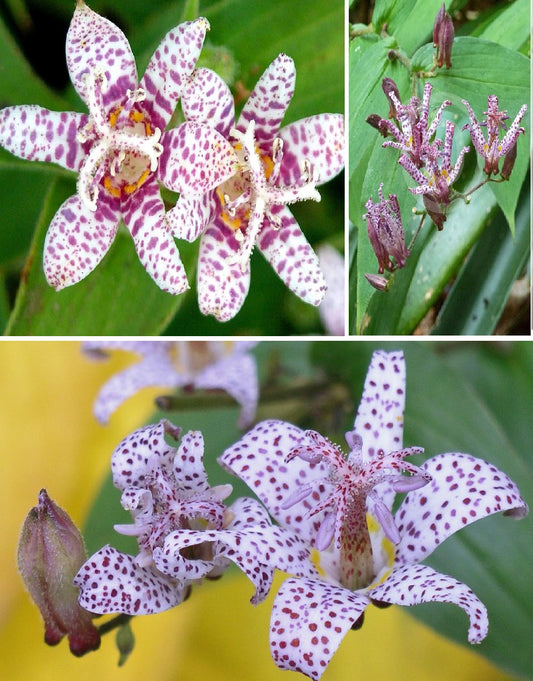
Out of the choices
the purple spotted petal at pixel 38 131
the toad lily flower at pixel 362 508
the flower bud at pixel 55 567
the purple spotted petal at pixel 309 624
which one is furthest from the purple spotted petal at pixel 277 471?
the purple spotted petal at pixel 38 131

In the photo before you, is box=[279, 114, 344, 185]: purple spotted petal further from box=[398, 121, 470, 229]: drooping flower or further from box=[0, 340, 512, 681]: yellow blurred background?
box=[0, 340, 512, 681]: yellow blurred background

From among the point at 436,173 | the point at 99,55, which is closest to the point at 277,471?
the point at 436,173

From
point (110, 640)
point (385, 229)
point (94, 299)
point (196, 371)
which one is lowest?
point (110, 640)

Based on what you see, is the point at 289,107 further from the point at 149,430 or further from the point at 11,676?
the point at 11,676

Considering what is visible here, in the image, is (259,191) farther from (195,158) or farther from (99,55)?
(99,55)

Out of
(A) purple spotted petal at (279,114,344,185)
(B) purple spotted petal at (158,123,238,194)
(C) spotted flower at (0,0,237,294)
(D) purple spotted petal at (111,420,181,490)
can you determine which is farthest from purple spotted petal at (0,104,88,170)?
(D) purple spotted petal at (111,420,181,490)

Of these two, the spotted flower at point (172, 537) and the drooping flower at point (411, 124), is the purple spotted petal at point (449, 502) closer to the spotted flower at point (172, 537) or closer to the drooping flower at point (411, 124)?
the spotted flower at point (172, 537)

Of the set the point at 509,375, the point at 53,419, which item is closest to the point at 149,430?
the point at 53,419
